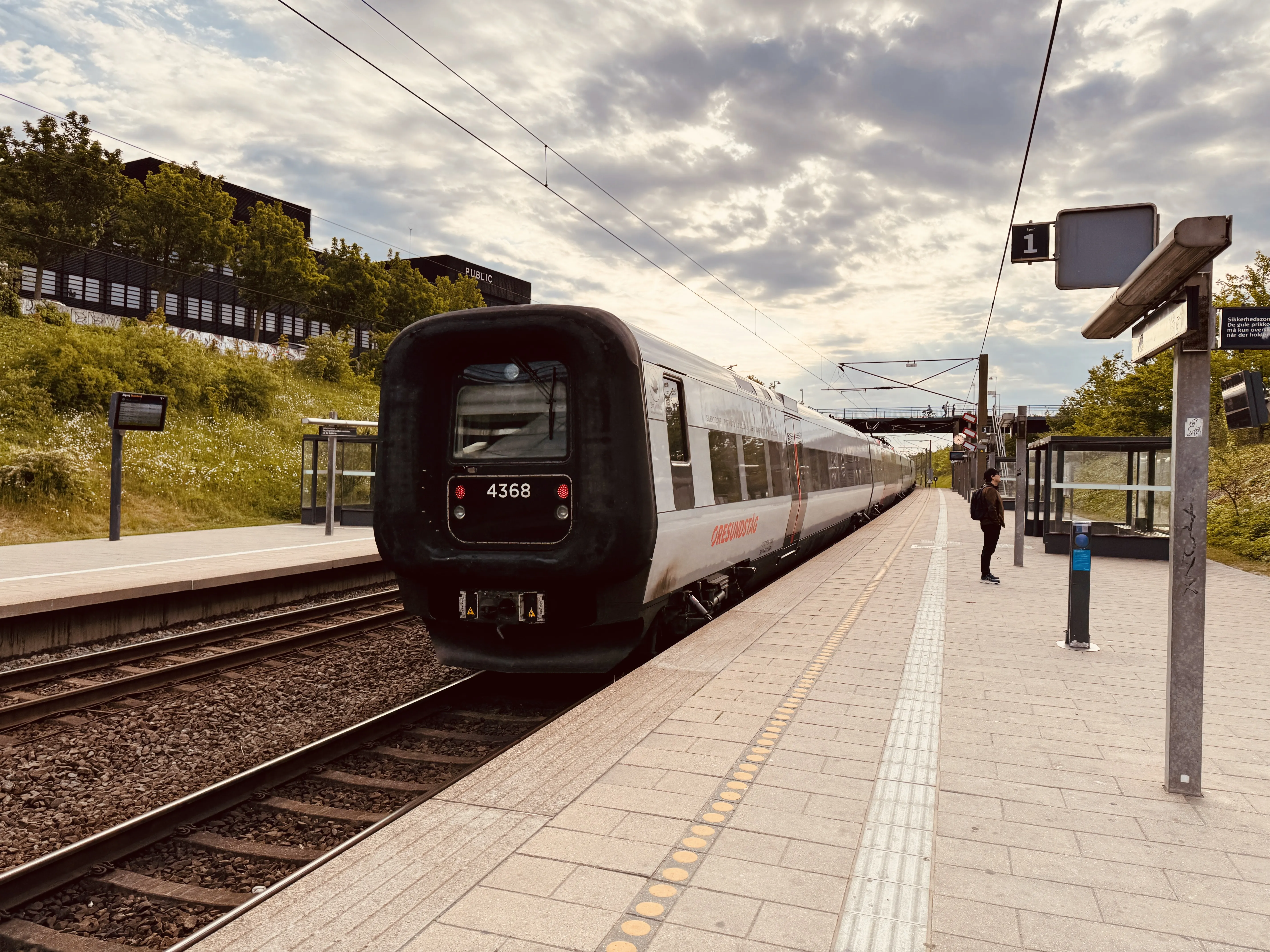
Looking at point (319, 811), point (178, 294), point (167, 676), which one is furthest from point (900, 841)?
point (178, 294)

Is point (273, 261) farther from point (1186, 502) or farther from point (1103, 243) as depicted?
point (1186, 502)

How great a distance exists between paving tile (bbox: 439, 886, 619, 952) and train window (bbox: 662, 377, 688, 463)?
4.24 meters

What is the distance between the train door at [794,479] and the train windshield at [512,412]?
6.11 m

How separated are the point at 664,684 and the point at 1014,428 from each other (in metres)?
10.4

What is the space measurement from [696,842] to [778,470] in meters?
8.21

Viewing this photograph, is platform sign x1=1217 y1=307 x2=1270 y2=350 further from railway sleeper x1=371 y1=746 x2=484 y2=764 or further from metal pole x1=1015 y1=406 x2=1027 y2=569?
metal pole x1=1015 y1=406 x2=1027 y2=569

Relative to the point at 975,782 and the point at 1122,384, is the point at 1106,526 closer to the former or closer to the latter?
the point at 975,782

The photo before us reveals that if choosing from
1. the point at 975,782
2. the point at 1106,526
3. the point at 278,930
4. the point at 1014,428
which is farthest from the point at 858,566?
the point at 278,930

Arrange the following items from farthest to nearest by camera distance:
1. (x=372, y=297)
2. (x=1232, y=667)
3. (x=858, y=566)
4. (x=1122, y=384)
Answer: (x=372, y=297)
(x=1122, y=384)
(x=858, y=566)
(x=1232, y=667)

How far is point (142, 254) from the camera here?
33.8 meters

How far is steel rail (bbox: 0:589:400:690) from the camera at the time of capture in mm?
7336

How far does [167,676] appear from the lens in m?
7.39

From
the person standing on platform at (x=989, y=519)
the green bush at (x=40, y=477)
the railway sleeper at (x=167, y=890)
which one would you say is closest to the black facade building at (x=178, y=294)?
the green bush at (x=40, y=477)

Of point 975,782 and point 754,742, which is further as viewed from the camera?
point 754,742
